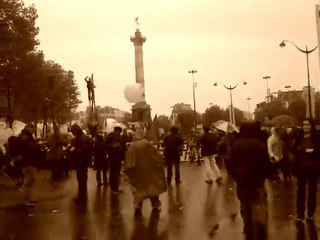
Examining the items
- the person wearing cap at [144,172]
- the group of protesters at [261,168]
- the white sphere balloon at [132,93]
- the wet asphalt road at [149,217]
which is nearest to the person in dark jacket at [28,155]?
the wet asphalt road at [149,217]

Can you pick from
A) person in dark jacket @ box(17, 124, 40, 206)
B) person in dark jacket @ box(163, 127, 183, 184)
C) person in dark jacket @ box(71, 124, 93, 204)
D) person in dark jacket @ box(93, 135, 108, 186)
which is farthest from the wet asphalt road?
person in dark jacket @ box(163, 127, 183, 184)

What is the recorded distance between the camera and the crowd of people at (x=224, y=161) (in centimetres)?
895

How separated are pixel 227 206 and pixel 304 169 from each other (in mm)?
3418

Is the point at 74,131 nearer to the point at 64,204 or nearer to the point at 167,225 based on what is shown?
the point at 64,204

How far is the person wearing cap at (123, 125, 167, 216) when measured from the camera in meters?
13.7

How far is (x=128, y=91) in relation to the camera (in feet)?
105

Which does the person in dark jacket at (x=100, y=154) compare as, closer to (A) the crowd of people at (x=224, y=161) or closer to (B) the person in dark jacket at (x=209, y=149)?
(A) the crowd of people at (x=224, y=161)

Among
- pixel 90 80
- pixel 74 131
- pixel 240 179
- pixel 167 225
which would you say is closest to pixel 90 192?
pixel 74 131

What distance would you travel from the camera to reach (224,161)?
1297 centimetres

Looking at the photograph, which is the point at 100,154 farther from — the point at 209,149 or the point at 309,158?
the point at 309,158

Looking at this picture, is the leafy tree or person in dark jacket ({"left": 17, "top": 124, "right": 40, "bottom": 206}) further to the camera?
the leafy tree

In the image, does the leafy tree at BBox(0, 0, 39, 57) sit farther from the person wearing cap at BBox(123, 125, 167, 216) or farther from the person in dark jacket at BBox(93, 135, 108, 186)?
the person wearing cap at BBox(123, 125, 167, 216)

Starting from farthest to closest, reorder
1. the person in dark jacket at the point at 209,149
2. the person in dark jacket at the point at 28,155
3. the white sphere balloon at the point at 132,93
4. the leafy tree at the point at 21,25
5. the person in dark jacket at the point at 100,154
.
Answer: the leafy tree at the point at 21,25
the white sphere balloon at the point at 132,93
the person in dark jacket at the point at 100,154
the person in dark jacket at the point at 209,149
the person in dark jacket at the point at 28,155

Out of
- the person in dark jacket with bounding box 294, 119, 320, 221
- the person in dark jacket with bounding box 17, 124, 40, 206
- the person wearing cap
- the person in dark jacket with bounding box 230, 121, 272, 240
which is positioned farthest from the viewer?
the person in dark jacket with bounding box 17, 124, 40, 206
